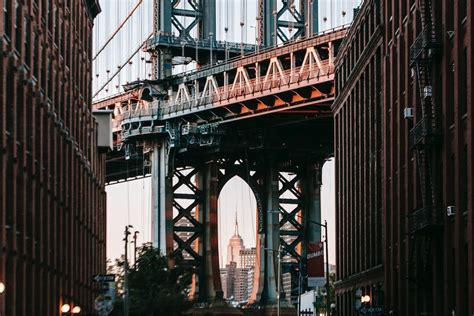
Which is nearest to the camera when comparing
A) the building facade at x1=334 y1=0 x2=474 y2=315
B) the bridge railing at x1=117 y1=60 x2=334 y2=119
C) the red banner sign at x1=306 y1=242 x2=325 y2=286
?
the building facade at x1=334 y1=0 x2=474 y2=315

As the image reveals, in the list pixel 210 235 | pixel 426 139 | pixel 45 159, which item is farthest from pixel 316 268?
pixel 210 235

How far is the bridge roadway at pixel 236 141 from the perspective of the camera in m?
137

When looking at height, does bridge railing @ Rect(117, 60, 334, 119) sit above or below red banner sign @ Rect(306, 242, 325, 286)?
above

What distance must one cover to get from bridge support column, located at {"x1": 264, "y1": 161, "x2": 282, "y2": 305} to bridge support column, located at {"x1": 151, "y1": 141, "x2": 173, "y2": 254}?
41.9ft

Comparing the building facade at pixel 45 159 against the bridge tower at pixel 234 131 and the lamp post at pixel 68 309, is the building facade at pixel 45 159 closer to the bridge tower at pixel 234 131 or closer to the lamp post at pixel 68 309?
the lamp post at pixel 68 309

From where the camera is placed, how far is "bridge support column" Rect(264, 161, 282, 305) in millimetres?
167375

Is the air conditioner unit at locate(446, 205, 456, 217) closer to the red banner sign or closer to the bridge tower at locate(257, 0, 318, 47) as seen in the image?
the red banner sign

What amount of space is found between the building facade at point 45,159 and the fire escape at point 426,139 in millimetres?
15504

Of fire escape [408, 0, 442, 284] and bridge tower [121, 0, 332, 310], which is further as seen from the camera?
bridge tower [121, 0, 332, 310]

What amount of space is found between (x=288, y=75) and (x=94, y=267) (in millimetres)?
37425

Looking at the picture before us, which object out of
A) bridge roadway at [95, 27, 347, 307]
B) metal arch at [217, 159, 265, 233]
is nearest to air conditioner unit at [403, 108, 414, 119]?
bridge roadway at [95, 27, 347, 307]

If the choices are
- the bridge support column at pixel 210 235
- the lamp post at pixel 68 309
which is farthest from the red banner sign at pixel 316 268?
the bridge support column at pixel 210 235

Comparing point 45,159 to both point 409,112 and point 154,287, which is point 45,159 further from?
point 154,287

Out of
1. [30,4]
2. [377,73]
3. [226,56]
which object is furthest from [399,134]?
[226,56]
